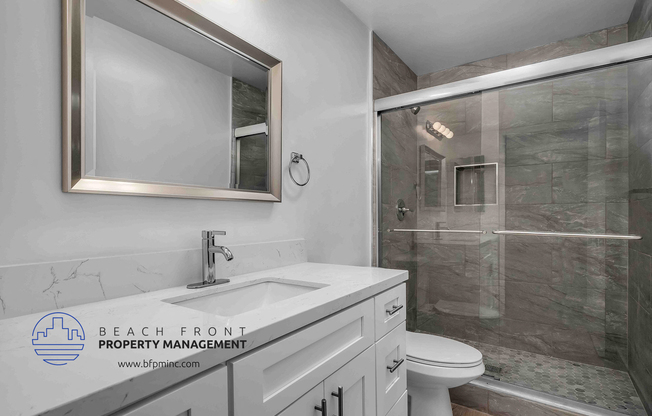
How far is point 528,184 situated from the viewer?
77.9 inches

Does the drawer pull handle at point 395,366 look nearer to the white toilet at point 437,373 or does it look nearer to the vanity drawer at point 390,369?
the vanity drawer at point 390,369

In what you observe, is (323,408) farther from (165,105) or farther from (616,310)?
(616,310)

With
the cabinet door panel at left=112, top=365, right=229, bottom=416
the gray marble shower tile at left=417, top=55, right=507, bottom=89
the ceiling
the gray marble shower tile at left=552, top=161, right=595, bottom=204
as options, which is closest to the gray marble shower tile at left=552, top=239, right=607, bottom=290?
the gray marble shower tile at left=552, top=161, right=595, bottom=204

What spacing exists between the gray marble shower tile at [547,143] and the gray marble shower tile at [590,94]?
0.06 meters

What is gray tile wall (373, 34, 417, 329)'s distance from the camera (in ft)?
7.56

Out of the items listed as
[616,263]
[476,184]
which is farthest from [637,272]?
[476,184]

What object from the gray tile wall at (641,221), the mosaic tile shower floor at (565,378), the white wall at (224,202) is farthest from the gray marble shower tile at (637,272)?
the white wall at (224,202)

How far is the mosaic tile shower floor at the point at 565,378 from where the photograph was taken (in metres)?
1.75

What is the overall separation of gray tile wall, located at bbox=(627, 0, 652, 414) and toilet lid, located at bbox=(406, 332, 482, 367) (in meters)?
0.80

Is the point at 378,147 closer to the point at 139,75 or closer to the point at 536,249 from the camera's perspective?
the point at 536,249

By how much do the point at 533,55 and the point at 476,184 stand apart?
1.34m

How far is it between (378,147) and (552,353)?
1.65 m

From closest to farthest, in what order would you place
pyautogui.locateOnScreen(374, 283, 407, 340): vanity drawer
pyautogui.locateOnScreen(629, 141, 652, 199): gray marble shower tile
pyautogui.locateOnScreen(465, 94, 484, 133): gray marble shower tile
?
1. pyautogui.locateOnScreen(374, 283, 407, 340): vanity drawer
2. pyautogui.locateOnScreen(629, 141, 652, 199): gray marble shower tile
3. pyautogui.locateOnScreen(465, 94, 484, 133): gray marble shower tile

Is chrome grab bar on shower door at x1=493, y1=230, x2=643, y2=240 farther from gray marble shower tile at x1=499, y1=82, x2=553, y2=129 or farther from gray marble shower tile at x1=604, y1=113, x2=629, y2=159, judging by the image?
gray marble shower tile at x1=499, y1=82, x2=553, y2=129
